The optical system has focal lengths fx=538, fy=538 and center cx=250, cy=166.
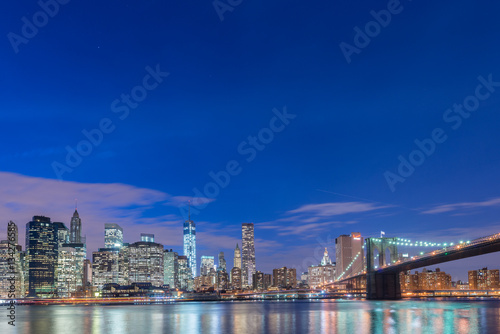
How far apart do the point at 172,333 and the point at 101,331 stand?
8137mm

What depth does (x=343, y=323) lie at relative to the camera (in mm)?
64125

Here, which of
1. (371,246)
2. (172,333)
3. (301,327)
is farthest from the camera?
(371,246)

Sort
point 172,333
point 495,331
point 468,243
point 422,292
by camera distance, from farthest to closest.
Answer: point 422,292 → point 468,243 → point 172,333 → point 495,331

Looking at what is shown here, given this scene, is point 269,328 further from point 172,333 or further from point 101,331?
point 101,331

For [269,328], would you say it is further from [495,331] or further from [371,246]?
[371,246]

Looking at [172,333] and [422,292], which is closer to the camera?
[172,333]

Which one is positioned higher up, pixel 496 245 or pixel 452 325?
pixel 496 245

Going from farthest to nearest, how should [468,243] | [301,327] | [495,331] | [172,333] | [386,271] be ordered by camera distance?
[386,271] < [468,243] < [301,327] < [172,333] < [495,331]

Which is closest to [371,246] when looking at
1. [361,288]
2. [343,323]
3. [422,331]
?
[361,288]

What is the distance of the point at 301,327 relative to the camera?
198 ft

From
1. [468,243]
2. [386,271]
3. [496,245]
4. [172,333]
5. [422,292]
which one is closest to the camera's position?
[172,333]

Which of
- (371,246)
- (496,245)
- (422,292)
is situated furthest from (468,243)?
(422,292)

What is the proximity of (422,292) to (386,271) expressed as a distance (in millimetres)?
68914

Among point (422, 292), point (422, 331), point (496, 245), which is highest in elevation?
point (496, 245)
